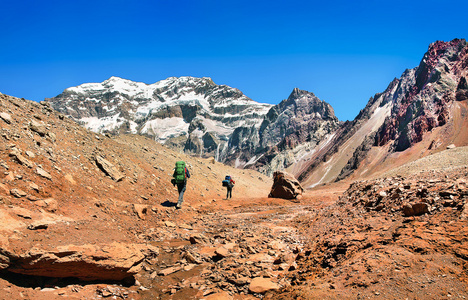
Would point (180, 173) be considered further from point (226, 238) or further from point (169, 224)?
point (226, 238)

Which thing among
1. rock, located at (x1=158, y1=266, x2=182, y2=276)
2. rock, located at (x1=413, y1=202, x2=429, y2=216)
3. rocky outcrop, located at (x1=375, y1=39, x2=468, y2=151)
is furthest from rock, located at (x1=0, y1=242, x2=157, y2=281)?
rocky outcrop, located at (x1=375, y1=39, x2=468, y2=151)

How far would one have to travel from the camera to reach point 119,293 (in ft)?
20.5

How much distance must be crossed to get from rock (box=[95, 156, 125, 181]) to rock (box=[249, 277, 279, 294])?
1159cm

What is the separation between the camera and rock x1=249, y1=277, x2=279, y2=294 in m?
6.12

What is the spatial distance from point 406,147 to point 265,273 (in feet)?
345

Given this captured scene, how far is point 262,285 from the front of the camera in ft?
20.6

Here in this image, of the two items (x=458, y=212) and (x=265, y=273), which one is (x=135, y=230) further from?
(x=458, y=212)

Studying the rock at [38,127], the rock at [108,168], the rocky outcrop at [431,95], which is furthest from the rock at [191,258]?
the rocky outcrop at [431,95]

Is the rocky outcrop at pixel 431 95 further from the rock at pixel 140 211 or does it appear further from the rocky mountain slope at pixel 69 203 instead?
the rock at pixel 140 211

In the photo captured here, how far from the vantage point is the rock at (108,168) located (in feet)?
50.6

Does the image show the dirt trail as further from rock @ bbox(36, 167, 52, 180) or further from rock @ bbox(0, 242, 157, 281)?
rock @ bbox(36, 167, 52, 180)

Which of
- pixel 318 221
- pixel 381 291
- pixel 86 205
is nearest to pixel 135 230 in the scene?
pixel 86 205

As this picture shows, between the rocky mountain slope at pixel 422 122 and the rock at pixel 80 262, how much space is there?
88.3 metres

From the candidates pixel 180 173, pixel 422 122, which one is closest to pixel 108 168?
pixel 180 173
